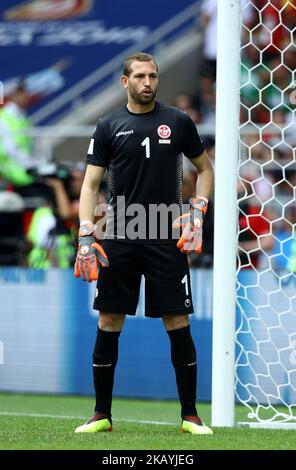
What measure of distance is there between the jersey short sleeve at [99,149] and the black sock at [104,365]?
0.89m

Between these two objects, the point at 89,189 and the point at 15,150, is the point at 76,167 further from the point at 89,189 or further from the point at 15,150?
the point at 89,189

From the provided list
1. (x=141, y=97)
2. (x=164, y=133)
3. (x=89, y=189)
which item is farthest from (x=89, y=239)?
(x=141, y=97)

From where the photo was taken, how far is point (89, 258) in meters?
5.81

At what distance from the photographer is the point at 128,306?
5.84 meters

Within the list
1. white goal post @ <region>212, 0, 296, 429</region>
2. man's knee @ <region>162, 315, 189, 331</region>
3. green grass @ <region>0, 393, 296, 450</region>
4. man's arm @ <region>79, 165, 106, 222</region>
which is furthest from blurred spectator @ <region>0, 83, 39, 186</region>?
man's knee @ <region>162, 315, 189, 331</region>

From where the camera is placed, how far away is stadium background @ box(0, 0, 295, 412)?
9.52 m

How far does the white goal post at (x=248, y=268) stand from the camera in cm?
643

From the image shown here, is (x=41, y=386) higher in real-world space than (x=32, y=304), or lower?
lower

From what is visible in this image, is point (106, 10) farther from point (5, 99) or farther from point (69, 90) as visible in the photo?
point (5, 99)

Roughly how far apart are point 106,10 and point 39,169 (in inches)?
237

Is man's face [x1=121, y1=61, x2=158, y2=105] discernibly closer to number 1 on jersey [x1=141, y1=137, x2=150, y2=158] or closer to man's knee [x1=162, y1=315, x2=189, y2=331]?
number 1 on jersey [x1=141, y1=137, x2=150, y2=158]

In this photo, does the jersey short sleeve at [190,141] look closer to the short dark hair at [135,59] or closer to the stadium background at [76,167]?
the short dark hair at [135,59]
